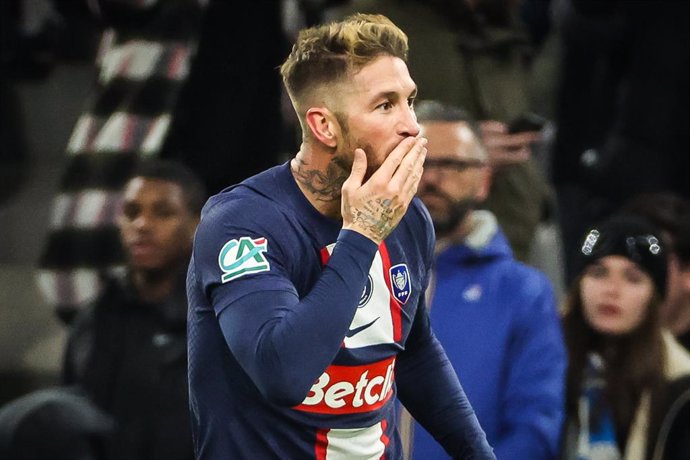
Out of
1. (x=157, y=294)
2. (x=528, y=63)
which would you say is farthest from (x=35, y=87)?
(x=528, y=63)

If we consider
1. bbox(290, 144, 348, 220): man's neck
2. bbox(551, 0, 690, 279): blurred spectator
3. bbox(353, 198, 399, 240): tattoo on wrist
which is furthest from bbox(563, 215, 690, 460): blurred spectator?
bbox(353, 198, 399, 240): tattoo on wrist

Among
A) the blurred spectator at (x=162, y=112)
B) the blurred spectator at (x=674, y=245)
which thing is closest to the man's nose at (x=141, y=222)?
the blurred spectator at (x=162, y=112)

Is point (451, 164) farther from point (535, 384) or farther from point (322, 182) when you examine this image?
point (322, 182)

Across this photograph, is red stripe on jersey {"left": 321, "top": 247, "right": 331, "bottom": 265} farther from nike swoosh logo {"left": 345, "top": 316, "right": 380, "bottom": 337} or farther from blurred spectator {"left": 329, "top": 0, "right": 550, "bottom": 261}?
blurred spectator {"left": 329, "top": 0, "right": 550, "bottom": 261}

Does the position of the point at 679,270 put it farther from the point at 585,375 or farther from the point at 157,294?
the point at 157,294

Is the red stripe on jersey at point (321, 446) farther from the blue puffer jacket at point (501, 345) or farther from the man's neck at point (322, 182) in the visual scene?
the blue puffer jacket at point (501, 345)

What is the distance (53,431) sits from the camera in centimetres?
467

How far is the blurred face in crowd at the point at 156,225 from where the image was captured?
197 inches

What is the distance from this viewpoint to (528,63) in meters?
5.99

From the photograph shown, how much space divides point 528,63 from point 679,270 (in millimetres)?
1054

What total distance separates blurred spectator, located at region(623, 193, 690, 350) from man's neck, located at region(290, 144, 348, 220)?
2207 mm

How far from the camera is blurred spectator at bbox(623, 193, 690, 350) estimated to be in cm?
529

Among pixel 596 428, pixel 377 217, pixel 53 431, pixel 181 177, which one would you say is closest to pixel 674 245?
pixel 596 428

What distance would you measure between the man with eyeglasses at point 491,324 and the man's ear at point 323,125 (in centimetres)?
142
